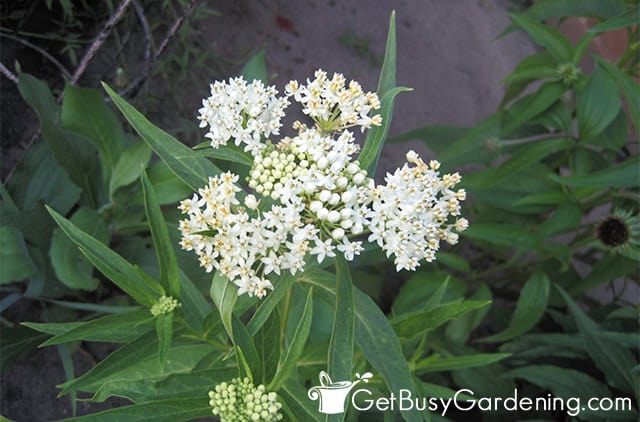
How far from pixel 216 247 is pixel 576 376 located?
1.43 m

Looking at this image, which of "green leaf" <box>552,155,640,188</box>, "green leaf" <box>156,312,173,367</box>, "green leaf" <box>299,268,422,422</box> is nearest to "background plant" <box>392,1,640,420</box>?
"green leaf" <box>552,155,640,188</box>

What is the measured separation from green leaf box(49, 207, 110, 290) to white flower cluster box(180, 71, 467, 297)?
0.73 m

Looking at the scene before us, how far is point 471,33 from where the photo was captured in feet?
11.8

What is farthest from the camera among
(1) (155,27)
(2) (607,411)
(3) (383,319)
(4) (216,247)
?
(1) (155,27)

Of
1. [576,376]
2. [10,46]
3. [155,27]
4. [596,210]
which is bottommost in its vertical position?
[576,376]

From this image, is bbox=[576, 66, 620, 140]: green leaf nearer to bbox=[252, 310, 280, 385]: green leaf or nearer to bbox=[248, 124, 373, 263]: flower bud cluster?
bbox=[248, 124, 373, 263]: flower bud cluster

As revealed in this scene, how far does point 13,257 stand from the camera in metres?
1.69

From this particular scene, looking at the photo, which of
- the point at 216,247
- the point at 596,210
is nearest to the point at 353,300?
the point at 216,247

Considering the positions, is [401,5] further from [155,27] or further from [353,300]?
[353,300]

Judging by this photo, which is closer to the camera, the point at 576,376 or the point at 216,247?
the point at 216,247

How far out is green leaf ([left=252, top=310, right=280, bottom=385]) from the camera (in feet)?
3.77

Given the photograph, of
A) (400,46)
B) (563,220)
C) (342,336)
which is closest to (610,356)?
(563,220)

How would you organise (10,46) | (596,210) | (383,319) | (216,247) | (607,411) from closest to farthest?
1. (216,247)
2. (383,319)
3. (607,411)
4. (10,46)
5. (596,210)

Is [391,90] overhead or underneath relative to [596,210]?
underneath
